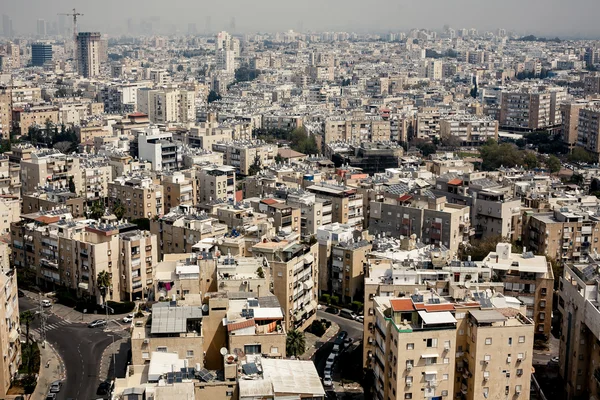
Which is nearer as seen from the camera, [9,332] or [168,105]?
[9,332]

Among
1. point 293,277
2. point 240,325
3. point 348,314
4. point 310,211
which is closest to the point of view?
point 240,325

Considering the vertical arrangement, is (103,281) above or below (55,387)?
above

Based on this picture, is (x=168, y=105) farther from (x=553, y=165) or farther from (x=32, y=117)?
(x=553, y=165)

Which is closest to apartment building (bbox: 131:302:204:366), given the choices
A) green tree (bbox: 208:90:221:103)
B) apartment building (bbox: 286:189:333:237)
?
apartment building (bbox: 286:189:333:237)

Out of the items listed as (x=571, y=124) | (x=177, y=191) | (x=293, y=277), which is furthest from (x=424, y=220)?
(x=571, y=124)

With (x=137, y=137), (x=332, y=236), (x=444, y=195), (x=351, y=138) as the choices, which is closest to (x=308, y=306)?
(x=332, y=236)

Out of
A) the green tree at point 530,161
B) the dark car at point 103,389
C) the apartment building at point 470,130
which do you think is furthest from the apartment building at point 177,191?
the apartment building at point 470,130

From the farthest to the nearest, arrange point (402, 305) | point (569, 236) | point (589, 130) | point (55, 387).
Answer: point (589, 130) < point (569, 236) < point (55, 387) < point (402, 305)

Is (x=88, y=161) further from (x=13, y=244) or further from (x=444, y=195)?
(x=444, y=195)
